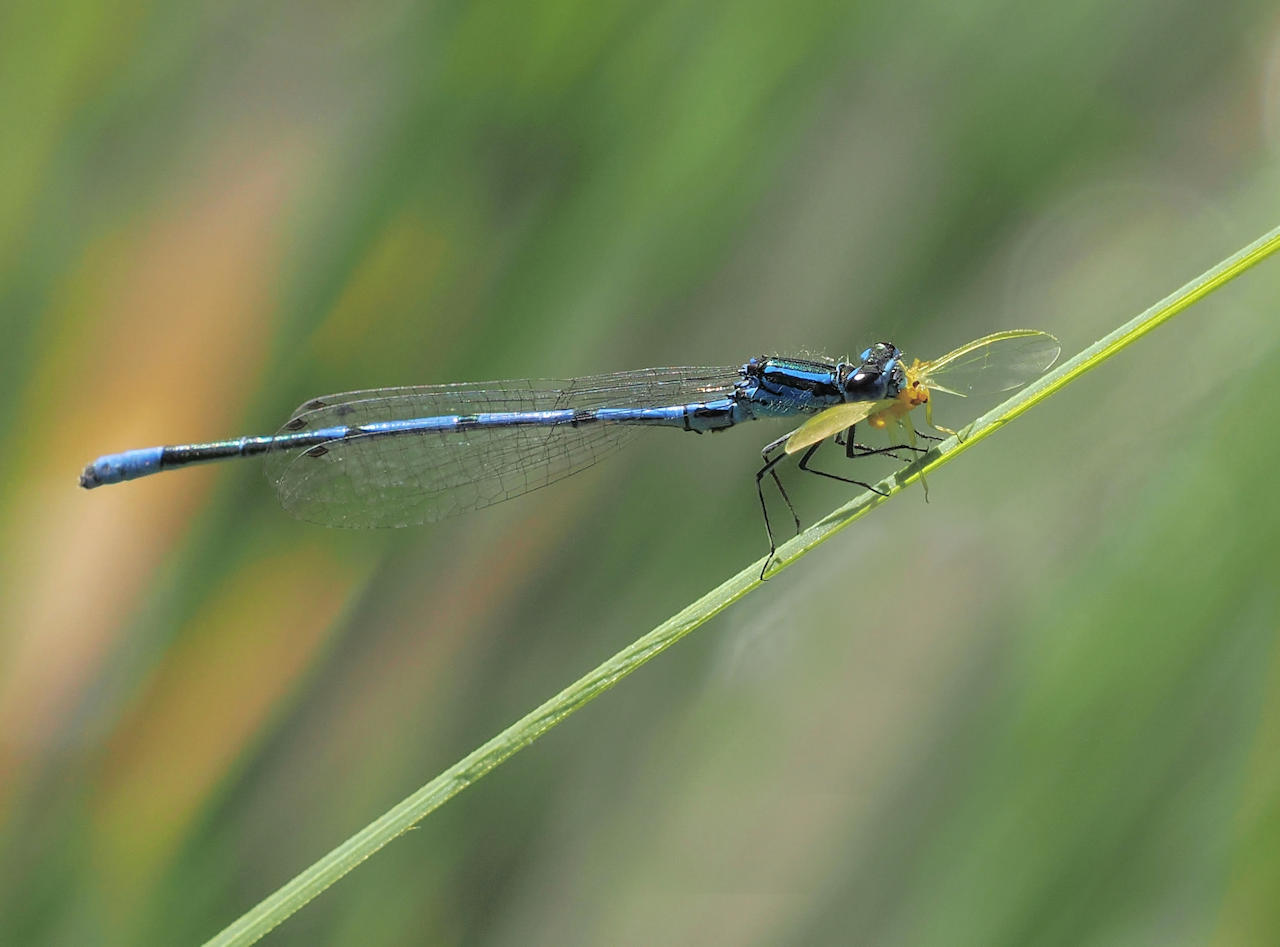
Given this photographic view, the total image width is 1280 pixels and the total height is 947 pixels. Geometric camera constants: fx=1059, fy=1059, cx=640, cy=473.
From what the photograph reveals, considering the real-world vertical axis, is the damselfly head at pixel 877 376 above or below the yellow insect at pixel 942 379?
above

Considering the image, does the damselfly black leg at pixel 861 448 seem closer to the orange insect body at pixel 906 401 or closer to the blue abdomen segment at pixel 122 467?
the orange insect body at pixel 906 401

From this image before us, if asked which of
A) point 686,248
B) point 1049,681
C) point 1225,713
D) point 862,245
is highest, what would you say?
point 686,248

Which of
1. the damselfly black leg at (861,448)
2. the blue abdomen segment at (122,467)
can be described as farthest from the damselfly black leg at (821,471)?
the blue abdomen segment at (122,467)

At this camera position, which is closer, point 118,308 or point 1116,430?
point 1116,430

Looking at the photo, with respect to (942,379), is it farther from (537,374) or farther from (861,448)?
(537,374)

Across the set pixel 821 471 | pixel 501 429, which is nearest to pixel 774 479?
pixel 821 471

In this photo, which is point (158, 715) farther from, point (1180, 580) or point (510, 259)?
point (1180, 580)

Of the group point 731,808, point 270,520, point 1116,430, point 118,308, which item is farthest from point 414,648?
point 1116,430
